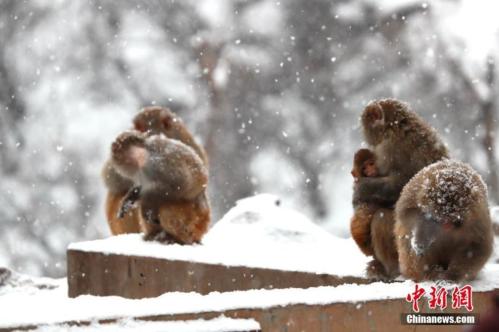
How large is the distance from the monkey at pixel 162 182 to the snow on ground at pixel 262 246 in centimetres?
17

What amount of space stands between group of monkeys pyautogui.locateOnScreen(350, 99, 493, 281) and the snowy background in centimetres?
1053

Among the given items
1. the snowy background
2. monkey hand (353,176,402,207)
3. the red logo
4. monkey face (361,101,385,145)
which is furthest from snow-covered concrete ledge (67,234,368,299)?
the snowy background

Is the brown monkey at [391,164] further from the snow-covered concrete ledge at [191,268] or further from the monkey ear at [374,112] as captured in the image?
the snow-covered concrete ledge at [191,268]

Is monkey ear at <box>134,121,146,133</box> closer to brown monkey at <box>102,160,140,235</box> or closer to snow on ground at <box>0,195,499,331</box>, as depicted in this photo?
brown monkey at <box>102,160,140,235</box>

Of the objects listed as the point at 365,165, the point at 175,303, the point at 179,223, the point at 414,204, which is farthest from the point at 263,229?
the point at 175,303

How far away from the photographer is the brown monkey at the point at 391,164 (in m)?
4.71

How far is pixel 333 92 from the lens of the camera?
16.8 meters

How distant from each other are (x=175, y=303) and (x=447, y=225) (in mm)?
1427

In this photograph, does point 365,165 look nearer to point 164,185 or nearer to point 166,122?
point 164,185

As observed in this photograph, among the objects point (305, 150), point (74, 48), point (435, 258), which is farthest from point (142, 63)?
point (435, 258)

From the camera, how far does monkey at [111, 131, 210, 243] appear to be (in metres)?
6.17

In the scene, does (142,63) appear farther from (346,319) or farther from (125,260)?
(346,319)

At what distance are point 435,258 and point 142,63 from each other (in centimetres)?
1430

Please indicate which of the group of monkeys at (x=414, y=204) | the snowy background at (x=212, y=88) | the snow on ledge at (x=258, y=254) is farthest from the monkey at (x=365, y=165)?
the snowy background at (x=212, y=88)
